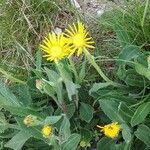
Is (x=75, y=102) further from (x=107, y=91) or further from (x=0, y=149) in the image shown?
→ (x=0, y=149)

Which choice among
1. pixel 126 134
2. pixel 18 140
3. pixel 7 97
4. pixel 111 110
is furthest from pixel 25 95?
pixel 126 134

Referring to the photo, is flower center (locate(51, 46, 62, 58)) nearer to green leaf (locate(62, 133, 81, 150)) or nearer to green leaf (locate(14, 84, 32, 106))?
green leaf (locate(62, 133, 81, 150))

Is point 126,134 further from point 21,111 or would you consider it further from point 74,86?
point 21,111

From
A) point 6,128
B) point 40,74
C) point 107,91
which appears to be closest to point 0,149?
point 6,128

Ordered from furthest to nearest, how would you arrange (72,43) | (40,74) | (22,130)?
(40,74) → (22,130) → (72,43)

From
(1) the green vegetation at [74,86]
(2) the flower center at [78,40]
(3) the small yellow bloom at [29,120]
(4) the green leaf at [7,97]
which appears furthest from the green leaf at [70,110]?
(2) the flower center at [78,40]
